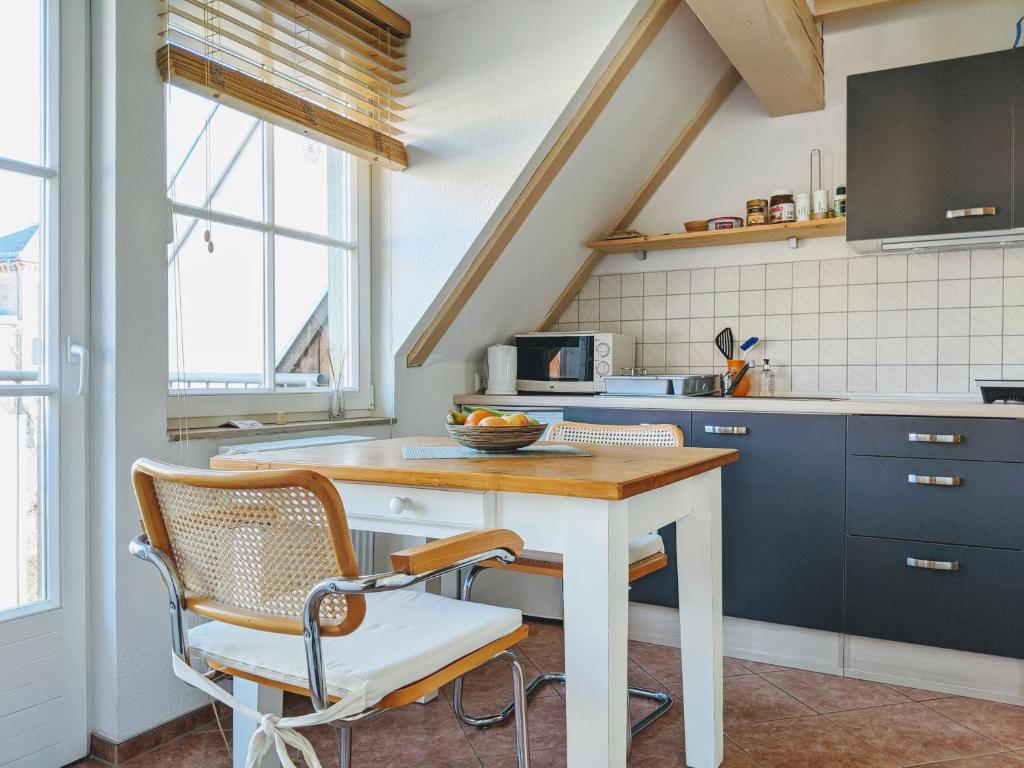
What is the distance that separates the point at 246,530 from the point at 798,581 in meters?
2.07

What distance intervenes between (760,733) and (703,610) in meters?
0.59

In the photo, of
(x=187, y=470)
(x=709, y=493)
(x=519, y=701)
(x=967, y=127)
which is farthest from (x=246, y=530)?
(x=967, y=127)

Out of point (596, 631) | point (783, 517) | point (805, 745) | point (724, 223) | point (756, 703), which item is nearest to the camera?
point (596, 631)

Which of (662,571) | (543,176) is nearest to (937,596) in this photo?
(662,571)

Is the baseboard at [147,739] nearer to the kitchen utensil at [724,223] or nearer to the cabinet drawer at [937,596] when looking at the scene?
the cabinet drawer at [937,596]

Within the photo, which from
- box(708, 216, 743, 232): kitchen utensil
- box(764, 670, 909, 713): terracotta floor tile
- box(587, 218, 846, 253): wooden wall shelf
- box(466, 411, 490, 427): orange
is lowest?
box(764, 670, 909, 713): terracotta floor tile

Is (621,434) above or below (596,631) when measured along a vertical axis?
above

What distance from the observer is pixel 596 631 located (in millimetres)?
1377

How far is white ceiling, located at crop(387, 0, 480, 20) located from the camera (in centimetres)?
283

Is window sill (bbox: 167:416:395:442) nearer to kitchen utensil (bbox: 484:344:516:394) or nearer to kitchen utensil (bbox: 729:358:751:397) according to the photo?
kitchen utensil (bbox: 484:344:516:394)

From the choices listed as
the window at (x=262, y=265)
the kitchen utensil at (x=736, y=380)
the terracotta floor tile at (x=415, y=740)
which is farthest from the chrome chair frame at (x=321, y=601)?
the kitchen utensil at (x=736, y=380)

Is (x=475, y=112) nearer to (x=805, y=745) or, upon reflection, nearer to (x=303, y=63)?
(x=303, y=63)

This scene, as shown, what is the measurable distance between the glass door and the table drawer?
0.85 metres

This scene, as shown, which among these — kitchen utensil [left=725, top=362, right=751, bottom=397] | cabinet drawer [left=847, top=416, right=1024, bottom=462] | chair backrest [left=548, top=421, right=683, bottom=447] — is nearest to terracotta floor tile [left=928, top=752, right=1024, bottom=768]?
cabinet drawer [left=847, top=416, right=1024, bottom=462]
